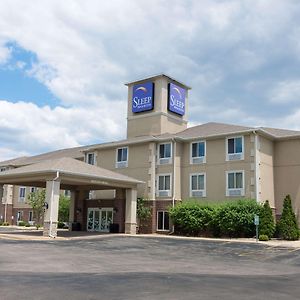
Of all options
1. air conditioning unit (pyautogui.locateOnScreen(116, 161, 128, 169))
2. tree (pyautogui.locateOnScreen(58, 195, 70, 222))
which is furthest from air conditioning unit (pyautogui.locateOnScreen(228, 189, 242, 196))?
tree (pyautogui.locateOnScreen(58, 195, 70, 222))

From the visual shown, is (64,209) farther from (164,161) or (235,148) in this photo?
(235,148)

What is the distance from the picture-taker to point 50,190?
28203 millimetres

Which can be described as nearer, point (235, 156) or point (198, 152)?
point (235, 156)

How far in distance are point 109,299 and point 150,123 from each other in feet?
106

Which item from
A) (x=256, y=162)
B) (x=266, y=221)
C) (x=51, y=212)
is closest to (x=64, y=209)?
(x=51, y=212)

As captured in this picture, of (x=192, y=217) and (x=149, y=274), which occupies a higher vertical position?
(x=192, y=217)

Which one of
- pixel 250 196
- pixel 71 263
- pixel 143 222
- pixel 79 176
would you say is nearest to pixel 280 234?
pixel 250 196

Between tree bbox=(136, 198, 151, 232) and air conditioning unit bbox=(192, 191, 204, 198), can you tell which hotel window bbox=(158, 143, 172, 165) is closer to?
air conditioning unit bbox=(192, 191, 204, 198)

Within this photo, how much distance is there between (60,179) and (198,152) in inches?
471

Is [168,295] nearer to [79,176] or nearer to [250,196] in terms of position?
[79,176]

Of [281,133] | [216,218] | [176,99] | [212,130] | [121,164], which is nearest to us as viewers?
[216,218]

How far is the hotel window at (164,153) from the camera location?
3556 centimetres

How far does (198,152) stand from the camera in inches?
1382

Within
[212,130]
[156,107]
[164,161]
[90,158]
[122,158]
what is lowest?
[164,161]
